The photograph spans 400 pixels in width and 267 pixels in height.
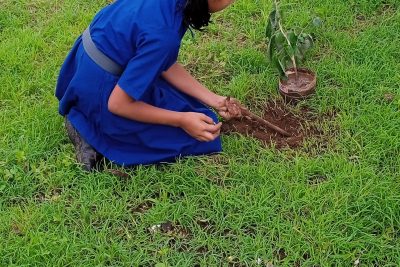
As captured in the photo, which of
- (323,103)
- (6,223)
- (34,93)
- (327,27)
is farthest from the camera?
(327,27)

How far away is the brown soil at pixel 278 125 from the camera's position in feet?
10.3

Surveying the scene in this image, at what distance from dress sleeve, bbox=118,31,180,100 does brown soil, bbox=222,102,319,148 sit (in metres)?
0.70

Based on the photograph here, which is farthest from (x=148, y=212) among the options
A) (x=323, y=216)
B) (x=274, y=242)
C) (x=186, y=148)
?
(x=323, y=216)

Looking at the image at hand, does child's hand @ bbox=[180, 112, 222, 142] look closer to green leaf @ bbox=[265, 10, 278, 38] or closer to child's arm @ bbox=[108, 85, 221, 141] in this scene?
child's arm @ bbox=[108, 85, 221, 141]

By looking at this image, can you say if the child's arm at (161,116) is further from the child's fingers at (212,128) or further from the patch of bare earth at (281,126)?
the patch of bare earth at (281,126)

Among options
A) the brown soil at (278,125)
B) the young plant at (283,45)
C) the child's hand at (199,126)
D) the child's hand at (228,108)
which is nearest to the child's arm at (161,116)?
the child's hand at (199,126)

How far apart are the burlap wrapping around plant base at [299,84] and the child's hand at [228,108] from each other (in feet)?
1.28

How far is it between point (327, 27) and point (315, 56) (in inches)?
11.7

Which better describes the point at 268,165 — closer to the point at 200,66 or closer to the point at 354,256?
the point at 354,256

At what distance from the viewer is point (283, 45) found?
10.5 feet

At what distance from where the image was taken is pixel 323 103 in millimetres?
3316

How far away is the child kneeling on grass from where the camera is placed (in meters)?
2.59

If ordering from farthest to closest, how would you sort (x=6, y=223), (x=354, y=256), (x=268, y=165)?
(x=268, y=165) < (x=6, y=223) < (x=354, y=256)

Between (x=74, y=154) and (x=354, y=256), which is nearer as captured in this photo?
(x=354, y=256)
